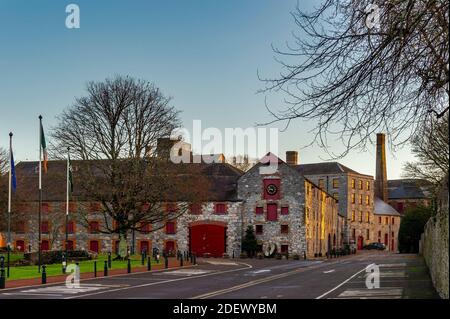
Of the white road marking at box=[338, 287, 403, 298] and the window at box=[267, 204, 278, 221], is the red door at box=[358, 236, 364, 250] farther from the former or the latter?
the white road marking at box=[338, 287, 403, 298]

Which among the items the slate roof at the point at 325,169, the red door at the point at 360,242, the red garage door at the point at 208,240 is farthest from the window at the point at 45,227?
the red door at the point at 360,242

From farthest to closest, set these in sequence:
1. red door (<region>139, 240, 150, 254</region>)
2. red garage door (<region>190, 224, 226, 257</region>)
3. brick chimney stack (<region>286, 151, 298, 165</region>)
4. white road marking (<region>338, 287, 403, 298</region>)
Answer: brick chimney stack (<region>286, 151, 298, 165</region>) < red door (<region>139, 240, 150, 254</region>) < red garage door (<region>190, 224, 226, 257</region>) < white road marking (<region>338, 287, 403, 298</region>)

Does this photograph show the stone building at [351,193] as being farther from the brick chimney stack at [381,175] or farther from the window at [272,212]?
the window at [272,212]

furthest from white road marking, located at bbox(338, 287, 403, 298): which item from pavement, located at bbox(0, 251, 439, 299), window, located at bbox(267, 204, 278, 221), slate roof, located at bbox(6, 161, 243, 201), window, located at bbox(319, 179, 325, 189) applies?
window, located at bbox(319, 179, 325, 189)

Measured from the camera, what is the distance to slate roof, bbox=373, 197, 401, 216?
10947 cm

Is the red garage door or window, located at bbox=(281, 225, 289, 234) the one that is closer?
window, located at bbox=(281, 225, 289, 234)

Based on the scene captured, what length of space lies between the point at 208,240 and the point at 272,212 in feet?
23.5

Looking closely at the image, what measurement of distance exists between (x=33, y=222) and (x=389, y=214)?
65544 millimetres

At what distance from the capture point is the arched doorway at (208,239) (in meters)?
64.0

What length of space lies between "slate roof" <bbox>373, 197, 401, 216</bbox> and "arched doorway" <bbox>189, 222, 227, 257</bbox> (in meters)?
50.8

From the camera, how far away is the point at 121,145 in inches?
1854

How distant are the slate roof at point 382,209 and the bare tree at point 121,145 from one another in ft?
224

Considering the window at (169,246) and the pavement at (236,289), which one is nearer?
the pavement at (236,289)
